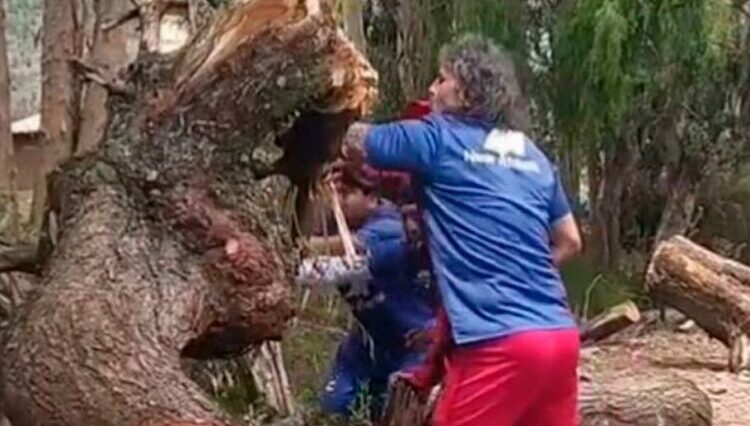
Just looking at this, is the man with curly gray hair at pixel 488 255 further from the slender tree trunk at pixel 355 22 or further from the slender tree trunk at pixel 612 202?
the slender tree trunk at pixel 612 202

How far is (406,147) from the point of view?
5383 millimetres

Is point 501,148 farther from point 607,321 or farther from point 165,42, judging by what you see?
point 607,321

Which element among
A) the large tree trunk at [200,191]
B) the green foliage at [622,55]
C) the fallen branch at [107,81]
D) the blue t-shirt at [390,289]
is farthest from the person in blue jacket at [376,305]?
the green foliage at [622,55]

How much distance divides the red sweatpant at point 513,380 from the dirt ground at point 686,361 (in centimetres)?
326

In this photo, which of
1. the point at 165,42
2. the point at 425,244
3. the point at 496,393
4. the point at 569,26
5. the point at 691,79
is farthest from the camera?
the point at 691,79

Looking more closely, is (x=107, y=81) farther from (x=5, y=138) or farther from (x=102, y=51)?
(x=5, y=138)

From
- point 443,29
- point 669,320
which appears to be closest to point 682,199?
point 669,320

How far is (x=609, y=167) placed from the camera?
552 inches

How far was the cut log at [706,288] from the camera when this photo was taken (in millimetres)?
10031

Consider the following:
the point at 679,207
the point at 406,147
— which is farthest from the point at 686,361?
the point at 406,147

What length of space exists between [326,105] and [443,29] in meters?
6.82

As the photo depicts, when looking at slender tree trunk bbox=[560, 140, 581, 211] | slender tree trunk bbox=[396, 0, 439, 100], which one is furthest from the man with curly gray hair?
slender tree trunk bbox=[560, 140, 581, 211]

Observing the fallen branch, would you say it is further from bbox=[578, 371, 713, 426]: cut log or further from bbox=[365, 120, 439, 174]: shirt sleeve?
bbox=[578, 371, 713, 426]: cut log

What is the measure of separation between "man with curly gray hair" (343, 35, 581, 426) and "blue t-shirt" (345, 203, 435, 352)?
0.90 metres
